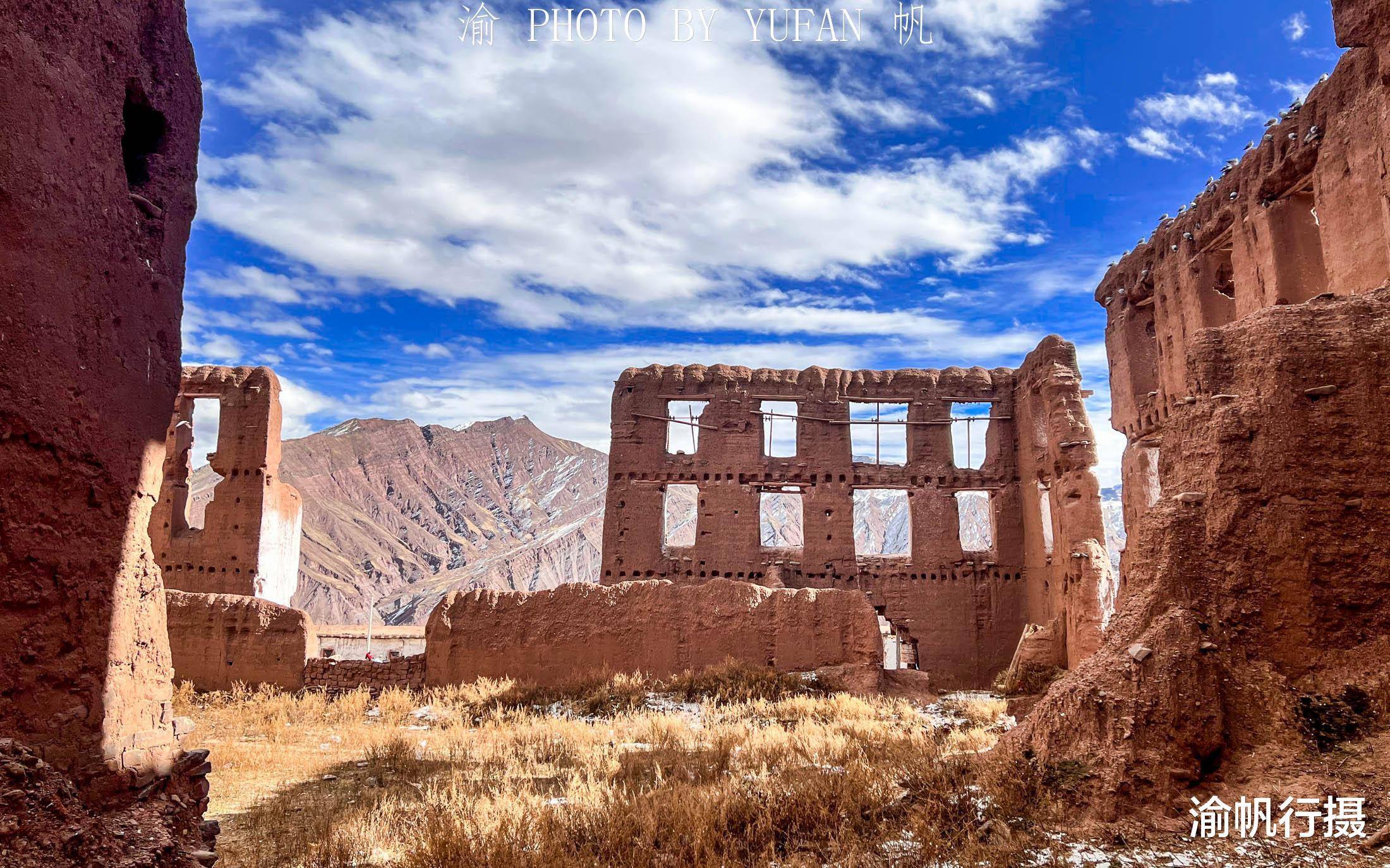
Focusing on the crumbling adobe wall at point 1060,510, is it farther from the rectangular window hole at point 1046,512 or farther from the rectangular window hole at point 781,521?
the rectangular window hole at point 781,521

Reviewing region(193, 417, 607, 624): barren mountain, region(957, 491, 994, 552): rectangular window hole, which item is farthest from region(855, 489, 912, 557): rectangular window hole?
region(193, 417, 607, 624): barren mountain

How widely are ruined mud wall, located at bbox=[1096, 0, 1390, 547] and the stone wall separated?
1052 centimetres

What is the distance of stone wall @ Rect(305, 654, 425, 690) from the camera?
43.1 feet

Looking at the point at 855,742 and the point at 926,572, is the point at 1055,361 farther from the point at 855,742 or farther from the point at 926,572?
the point at 855,742

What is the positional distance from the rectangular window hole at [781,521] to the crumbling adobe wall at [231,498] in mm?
Answer: 44732

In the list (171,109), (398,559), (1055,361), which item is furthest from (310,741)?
(398,559)

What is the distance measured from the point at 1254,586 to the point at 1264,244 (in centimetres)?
983

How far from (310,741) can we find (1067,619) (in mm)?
12339

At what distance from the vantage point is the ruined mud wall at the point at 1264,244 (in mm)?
11023

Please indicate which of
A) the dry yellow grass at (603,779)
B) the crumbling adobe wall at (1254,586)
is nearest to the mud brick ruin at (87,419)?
the dry yellow grass at (603,779)

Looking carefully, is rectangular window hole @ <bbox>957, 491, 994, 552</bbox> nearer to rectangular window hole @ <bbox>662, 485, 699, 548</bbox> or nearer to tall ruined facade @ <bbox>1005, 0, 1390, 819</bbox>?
rectangular window hole @ <bbox>662, 485, 699, 548</bbox>

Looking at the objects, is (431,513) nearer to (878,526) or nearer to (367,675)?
(878,526)

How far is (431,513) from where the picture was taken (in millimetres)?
59375

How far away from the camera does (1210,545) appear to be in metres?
6.25
